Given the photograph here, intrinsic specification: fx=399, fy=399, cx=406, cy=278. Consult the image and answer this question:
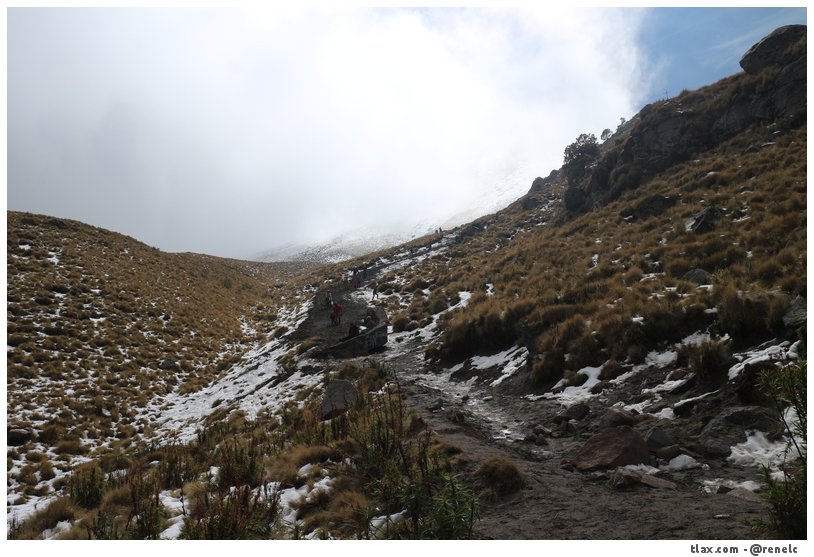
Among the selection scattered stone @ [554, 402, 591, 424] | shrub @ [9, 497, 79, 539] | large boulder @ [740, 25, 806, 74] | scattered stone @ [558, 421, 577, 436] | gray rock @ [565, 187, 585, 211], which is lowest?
scattered stone @ [558, 421, 577, 436]

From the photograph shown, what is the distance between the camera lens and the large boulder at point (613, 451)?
5703mm

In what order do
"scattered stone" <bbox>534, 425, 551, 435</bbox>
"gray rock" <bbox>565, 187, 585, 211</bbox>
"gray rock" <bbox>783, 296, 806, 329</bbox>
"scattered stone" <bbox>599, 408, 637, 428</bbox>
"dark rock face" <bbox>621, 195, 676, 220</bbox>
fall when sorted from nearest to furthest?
"scattered stone" <bbox>599, 408, 637, 428</bbox>, "gray rock" <bbox>783, 296, 806, 329</bbox>, "scattered stone" <bbox>534, 425, 551, 435</bbox>, "dark rock face" <bbox>621, 195, 676, 220</bbox>, "gray rock" <bbox>565, 187, 585, 211</bbox>

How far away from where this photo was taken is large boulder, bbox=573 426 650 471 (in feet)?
18.7

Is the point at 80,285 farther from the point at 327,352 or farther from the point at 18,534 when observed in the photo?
the point at 18,534

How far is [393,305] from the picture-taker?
91.8 feet

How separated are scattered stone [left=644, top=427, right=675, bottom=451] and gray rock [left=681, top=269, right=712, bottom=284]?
753 centimetres

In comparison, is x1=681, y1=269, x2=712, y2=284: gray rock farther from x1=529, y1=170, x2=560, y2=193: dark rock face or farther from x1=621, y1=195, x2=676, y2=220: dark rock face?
x1=529, y1=170, x2=560, y2=193: dark rock face

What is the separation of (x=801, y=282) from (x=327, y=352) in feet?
52.7

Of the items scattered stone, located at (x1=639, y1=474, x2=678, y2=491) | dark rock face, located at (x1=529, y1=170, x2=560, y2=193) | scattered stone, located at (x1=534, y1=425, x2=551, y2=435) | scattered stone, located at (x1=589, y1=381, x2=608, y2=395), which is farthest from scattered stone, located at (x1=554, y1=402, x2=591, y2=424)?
dark rock face, located at (x1=529, y1=170, x2=560, y2=193)

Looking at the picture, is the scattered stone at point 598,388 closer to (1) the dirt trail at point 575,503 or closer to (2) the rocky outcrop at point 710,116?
(1) the dirt trail at point 575,503

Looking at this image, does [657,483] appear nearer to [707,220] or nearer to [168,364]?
[707,220]

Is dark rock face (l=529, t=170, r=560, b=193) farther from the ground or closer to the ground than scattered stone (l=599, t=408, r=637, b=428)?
farther from the ground

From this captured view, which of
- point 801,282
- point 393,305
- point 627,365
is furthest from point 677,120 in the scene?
point 627,365

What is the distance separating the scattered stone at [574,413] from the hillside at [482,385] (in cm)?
5
